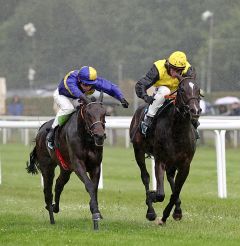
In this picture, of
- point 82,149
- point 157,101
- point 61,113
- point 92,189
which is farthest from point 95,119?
point 157,101

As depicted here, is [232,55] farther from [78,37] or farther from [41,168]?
[41,168]

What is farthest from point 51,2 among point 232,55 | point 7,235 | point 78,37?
point 7,235

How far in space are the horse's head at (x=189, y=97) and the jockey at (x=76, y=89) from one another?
99 centimetres

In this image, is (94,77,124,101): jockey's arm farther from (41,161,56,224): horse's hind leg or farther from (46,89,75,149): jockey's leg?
→ (41,161,56,224): horse's hind leg

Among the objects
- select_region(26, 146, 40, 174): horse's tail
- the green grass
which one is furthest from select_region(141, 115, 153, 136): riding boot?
select_region(26, 146, 40, 174): horse's tail

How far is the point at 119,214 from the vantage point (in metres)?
11.2

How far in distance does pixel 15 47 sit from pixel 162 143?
81.8 feet

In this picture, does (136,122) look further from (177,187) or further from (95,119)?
(95,119)

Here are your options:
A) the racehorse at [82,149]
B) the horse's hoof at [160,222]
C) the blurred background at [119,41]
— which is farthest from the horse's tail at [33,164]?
the blurred background at [119,41]

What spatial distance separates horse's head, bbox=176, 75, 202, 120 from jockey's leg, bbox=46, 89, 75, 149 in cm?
142

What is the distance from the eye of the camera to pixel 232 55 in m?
30.1

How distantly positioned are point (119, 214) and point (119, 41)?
723 inches

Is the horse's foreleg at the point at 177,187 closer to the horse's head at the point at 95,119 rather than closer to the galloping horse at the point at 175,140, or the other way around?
the galloping horse at the point at 175,140

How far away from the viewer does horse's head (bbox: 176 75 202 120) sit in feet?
30.6
